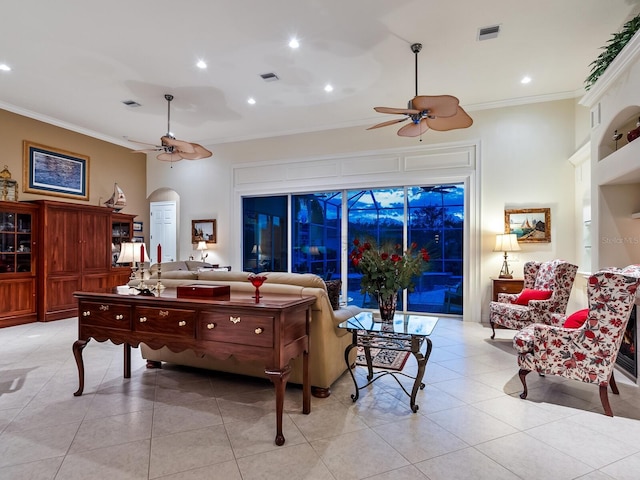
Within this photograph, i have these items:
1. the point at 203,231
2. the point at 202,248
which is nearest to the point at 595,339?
the point at 202,248

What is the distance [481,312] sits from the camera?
5.70m

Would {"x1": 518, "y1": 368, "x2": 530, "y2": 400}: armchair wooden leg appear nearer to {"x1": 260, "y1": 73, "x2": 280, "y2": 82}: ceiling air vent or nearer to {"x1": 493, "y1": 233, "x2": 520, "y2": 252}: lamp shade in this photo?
{"x1": 493, "y1": 233, "x2": 520, "y2": 252}: lamp shade

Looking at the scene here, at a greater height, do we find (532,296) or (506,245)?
(506,245)

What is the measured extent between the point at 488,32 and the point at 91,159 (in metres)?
6.97

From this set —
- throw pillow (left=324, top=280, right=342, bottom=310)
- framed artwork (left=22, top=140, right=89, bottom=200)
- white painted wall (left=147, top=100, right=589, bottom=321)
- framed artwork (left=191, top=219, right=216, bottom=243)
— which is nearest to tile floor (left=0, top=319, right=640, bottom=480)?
throw pillow (left=324, top=280, right=342, bottom=310)

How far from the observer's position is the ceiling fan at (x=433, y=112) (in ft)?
11.7

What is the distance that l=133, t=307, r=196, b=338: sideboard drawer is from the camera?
2.39 m

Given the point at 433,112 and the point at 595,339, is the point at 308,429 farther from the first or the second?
the point at 433,112

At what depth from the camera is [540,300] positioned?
4.38 meters

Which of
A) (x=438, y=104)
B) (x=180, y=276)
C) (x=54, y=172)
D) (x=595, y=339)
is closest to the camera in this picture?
(x=595, y=339)

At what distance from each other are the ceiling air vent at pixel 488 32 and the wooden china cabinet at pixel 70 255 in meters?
6.35

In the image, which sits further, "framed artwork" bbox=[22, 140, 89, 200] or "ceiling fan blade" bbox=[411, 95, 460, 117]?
"framed artwork" bbox=[22, 140, 89, 200]

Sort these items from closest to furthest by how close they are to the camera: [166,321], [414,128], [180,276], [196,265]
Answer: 1. [166,321]
2. [180,276]
3. [414,128]
4. [196,265]

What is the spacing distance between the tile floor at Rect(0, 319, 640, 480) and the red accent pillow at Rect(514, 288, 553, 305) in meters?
1.17
